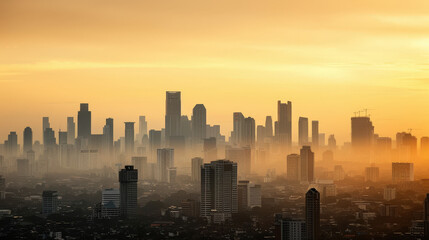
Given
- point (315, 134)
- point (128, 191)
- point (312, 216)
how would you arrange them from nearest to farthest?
point (312, 216)
point (128, 191)
point (315, 134)

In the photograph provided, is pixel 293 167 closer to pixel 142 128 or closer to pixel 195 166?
pixel 195 166

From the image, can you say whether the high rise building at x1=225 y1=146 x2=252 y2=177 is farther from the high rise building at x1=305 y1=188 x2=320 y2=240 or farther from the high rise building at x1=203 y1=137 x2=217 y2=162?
the high rise building at x1=305 y1=188 x2=320 y2=240

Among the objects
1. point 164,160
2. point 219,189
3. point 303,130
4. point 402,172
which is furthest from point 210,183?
point 303,130

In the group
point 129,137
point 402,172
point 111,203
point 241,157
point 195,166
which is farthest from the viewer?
point 129,137

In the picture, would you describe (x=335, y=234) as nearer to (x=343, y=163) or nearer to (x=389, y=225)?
(x=389, y=225)

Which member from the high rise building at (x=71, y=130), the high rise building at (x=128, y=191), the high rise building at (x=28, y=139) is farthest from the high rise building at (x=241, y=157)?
the high rise building at (x=128, y=191)

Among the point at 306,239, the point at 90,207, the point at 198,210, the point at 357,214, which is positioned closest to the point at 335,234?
the point at 306,239
